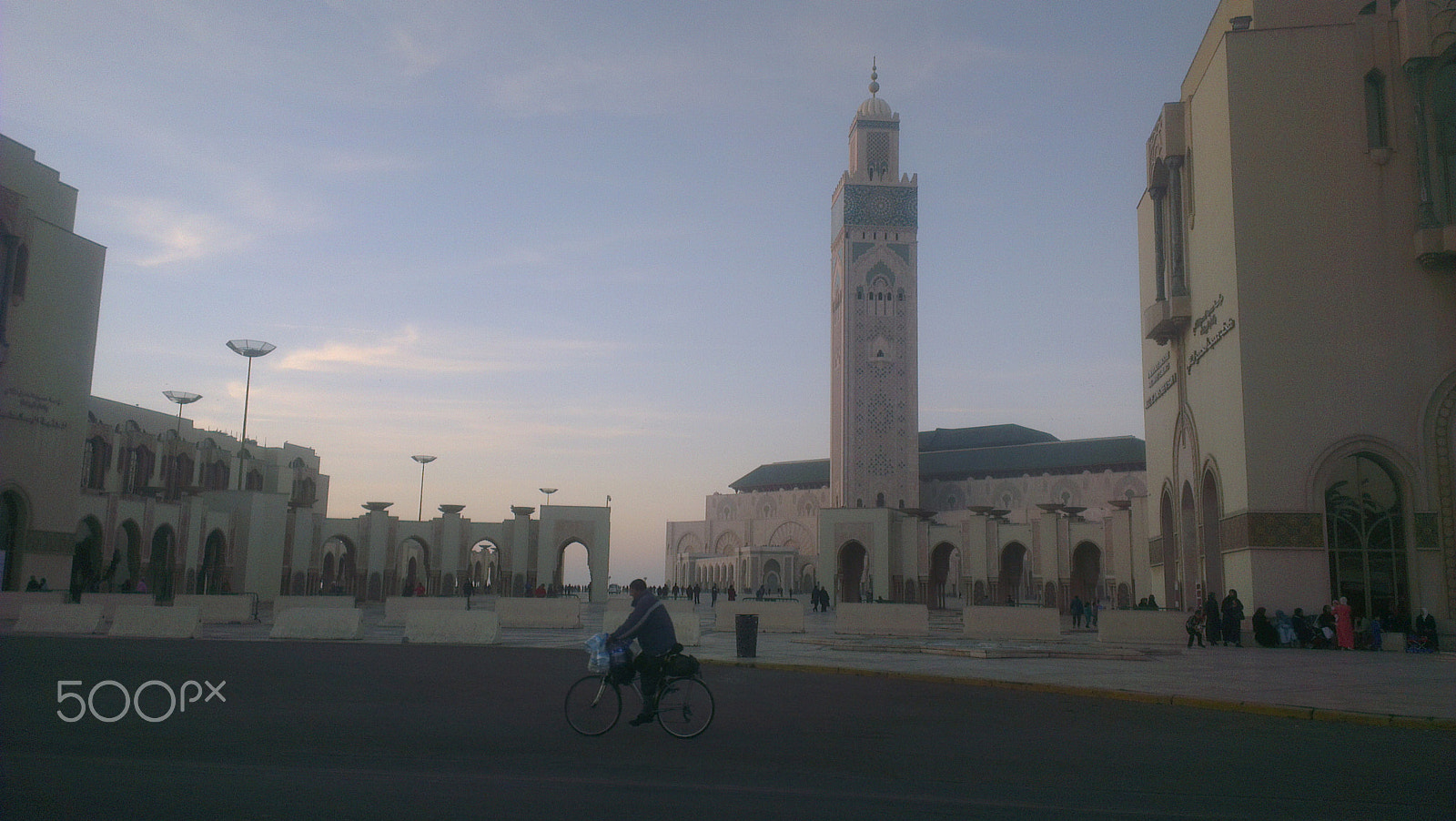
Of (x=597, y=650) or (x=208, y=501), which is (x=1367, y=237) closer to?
(x=597, y=650)

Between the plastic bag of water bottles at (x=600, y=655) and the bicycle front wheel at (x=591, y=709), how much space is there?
9cm

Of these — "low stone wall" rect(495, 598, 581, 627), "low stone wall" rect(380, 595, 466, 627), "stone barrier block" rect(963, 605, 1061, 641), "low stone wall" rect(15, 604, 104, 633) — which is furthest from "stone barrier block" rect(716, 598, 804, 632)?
"low stone wall" rect(15, 604, 104, 633)

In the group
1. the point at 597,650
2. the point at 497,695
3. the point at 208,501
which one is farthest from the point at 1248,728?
the point at 208,501

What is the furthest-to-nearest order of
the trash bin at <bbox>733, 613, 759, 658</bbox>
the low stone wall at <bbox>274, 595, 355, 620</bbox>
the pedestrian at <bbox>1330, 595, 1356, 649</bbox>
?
the low stone wall at <bbox>274, 595, 355, 620</bbox> → the pedestrian at <bbox>1330, 595, 1356, 649</bbox> → the trash bin at <bbox>733, 613, 759, 658</bbox>

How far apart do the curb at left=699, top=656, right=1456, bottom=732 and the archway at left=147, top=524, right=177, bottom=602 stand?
25.2 m

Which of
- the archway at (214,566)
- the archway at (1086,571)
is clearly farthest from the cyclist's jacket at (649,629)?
the archway at (1086,571)

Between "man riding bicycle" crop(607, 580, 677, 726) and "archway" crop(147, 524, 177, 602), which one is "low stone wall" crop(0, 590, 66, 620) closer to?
"archway" crop(147, 524, 177, 602)

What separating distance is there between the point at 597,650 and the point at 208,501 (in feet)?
103

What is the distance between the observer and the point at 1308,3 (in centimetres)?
2127

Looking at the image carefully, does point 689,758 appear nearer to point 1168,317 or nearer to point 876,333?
point 1168,317

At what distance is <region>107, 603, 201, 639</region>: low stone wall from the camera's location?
1855cm

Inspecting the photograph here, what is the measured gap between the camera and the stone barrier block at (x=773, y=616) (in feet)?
75.3

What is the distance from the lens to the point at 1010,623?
866 inches

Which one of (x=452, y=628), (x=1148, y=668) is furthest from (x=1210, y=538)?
(x=452, y=628)
